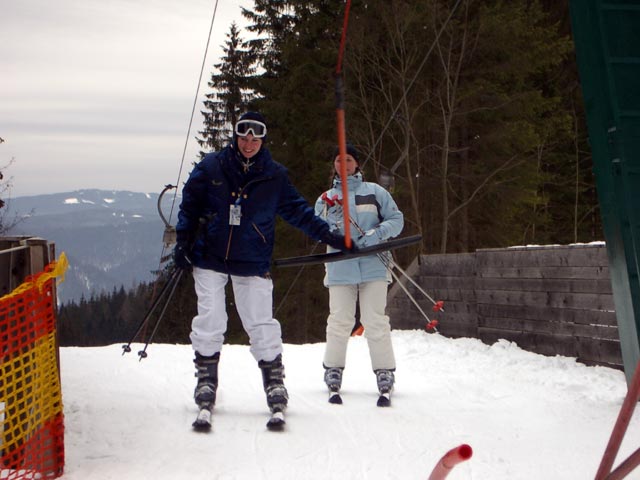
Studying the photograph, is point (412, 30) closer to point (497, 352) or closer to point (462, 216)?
point (462, 216)

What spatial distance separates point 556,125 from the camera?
20.1 m

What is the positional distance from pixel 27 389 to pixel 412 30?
48.9ft

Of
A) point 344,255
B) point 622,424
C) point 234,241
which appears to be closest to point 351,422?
point 344,255

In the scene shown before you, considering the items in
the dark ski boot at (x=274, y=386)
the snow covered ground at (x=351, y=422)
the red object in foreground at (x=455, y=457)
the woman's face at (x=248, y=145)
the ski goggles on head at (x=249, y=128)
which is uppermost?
the ski goggles on head at (x=249, y=128)

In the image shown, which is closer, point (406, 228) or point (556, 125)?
point (406, 228)

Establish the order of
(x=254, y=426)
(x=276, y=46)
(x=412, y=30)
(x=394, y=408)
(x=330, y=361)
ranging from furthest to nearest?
1. (x=276, y=46)
2. (x=412, y=30)
3. (x=330, y=361)
4. (x=394, y=408)
5. (x=254, y=426)

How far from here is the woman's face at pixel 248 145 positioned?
476 cm

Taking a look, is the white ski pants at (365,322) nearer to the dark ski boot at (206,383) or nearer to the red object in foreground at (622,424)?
the dark ski boot at (206,383)

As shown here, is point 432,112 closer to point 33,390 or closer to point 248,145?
point 248,145

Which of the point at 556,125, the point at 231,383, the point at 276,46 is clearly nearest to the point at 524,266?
the point at 231,383

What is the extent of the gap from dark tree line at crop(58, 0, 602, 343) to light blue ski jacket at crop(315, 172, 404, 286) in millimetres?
10058

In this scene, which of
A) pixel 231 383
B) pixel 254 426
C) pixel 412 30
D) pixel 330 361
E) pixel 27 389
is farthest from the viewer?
pixel 412 30

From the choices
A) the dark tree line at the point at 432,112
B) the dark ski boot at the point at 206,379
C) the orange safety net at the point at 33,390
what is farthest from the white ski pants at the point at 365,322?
the dark tree line at the point at 432,112

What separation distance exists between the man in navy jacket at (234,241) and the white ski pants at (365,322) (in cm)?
103
